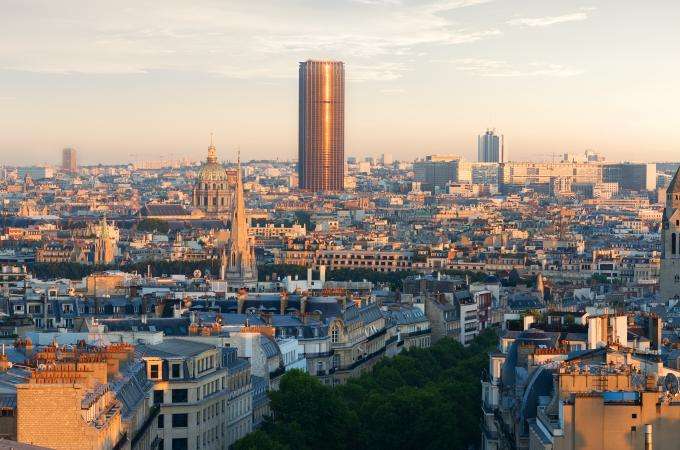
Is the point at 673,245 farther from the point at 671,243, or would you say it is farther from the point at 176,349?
the point at 176,349

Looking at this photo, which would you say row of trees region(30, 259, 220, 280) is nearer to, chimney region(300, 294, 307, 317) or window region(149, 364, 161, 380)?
chimney region(300, 294, 307, 317)

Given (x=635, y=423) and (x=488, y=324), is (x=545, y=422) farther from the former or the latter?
(x=488, y=324)

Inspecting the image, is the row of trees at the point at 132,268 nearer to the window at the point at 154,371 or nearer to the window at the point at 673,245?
the window at the point at 673,245

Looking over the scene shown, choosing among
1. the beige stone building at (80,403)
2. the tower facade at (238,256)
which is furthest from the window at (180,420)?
the tower facade at (238,256)

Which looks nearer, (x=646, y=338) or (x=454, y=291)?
(x=646, y=338)

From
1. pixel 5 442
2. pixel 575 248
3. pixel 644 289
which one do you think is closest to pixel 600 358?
pixel 5 442

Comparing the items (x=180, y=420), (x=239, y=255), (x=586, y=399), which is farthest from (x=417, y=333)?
(x=586, y=399)
